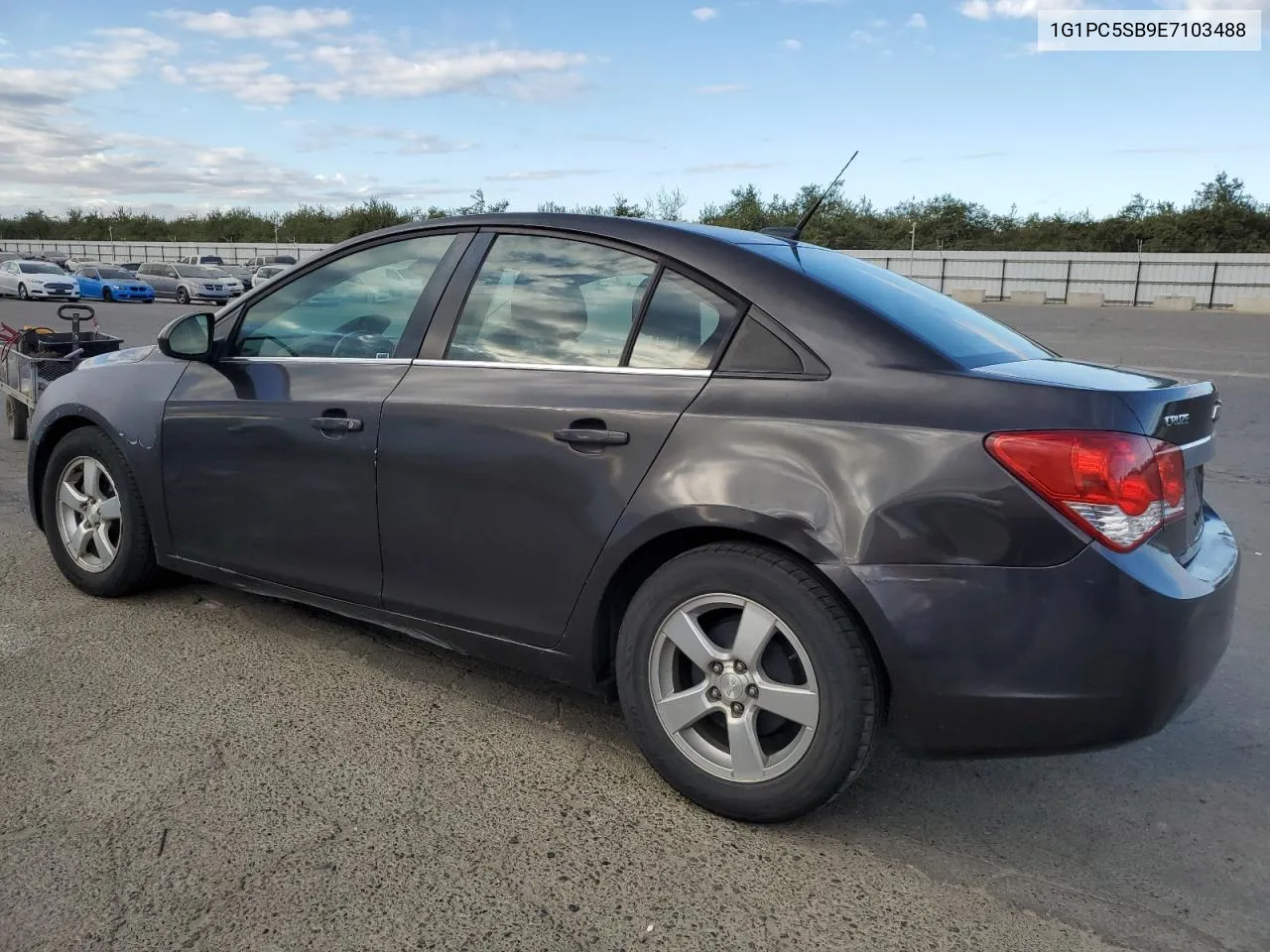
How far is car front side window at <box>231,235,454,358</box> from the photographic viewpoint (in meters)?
3.60

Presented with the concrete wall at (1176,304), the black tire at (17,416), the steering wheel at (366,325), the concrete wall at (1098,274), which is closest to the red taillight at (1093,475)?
the steering wheel at (366,325)

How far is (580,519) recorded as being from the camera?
296 cm

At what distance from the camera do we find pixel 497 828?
276cm

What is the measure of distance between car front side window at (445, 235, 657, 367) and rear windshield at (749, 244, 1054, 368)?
44cm

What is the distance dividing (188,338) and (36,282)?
117 ft

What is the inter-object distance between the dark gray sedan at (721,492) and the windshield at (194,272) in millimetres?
37872

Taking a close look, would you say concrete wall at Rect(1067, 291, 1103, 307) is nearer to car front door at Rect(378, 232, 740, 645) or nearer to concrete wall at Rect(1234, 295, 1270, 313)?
concrete wall at Rect(1234, 295, 1270, 313)

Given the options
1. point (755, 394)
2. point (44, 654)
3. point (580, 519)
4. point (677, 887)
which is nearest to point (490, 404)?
point (580, 519)

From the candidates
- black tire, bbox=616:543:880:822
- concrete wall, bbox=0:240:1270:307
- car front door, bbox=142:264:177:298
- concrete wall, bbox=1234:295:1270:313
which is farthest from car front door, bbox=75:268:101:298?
concrete wall, bbox=1234:295:1270:313

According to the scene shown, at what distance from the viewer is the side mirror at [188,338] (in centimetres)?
395

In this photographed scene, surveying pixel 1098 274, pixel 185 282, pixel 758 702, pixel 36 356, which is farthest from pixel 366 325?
pixel 1098 274

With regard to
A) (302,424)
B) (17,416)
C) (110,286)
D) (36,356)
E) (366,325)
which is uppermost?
(366,325)

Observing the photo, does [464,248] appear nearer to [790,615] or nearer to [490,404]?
[490,404]

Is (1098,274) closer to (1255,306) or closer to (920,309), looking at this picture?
(1255,306)
